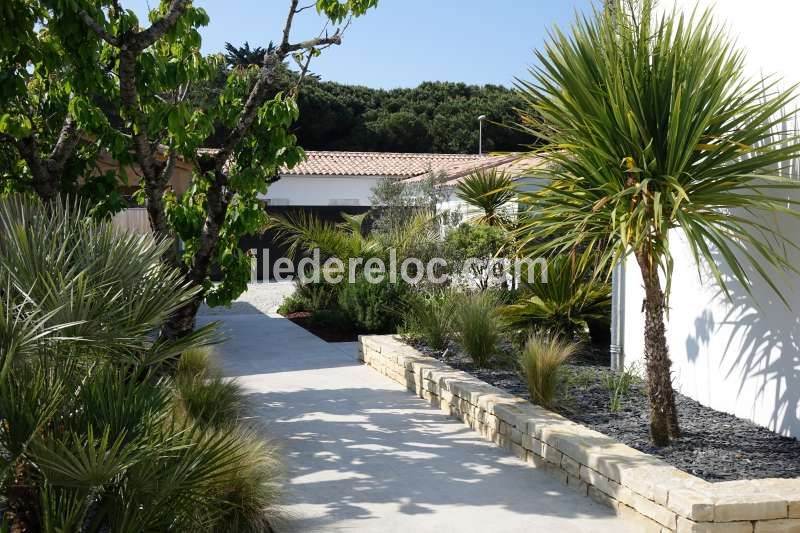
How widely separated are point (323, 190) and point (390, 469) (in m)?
25.4

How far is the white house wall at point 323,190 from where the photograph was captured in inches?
1186

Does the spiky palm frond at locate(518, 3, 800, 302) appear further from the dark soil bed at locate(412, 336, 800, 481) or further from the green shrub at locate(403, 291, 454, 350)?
the green shrub at locate(403, 291, 454, 350)

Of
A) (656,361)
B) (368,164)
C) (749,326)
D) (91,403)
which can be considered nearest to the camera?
(91,403)

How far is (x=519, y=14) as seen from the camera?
10703mm

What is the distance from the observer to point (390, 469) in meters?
6.05

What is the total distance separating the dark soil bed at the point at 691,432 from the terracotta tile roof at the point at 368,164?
22251mm

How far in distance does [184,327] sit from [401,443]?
7.67ft

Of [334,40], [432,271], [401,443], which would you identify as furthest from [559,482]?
[432,271]

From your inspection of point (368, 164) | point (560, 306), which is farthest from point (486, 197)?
point (368, 164)

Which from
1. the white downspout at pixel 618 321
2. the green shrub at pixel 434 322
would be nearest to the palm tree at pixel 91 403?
the white downspout at pixel 618 321

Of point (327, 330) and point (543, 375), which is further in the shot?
point (327, 330)

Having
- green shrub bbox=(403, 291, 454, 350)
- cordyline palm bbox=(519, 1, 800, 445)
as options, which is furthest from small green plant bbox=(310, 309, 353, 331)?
cordyline palm bbox=(519, 1, 800, 445)

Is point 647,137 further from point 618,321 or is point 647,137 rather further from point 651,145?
point 618,321

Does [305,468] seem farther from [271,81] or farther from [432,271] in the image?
[432,271]
